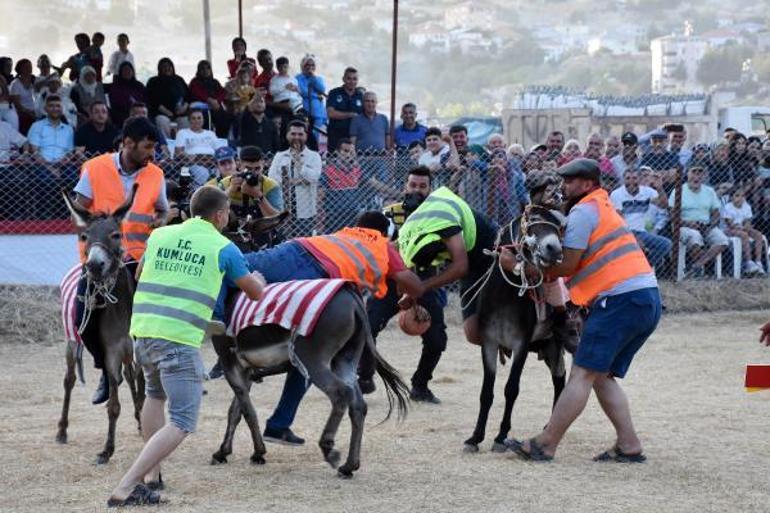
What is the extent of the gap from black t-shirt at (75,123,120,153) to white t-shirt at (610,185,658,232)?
18.7 feet

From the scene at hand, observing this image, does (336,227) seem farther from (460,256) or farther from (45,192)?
(460,256)

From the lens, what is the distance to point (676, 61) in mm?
69562

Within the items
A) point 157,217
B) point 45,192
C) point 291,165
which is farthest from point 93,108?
point 157,217

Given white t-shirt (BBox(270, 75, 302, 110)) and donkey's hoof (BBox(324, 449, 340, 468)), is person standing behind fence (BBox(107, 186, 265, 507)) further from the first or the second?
white t-shirt (BBox(270, 75, 302, 110))

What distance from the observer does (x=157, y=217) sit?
891 centimetres

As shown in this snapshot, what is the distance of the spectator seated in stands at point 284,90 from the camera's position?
17.6m

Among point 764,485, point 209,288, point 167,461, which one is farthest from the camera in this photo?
point 167,461

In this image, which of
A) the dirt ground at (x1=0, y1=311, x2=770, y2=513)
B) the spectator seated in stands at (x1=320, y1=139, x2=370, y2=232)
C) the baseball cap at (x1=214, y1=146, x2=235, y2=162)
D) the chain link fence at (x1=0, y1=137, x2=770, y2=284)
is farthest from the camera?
the spectator seated in stands at (x1=320, y1=139, x2=370, y2=232)

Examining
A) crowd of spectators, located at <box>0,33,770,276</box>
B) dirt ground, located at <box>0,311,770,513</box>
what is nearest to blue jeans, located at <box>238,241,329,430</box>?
dirt ground, located at <box>0,311,770,513</box>

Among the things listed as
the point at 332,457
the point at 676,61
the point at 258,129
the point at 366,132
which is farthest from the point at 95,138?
the point at 676,61

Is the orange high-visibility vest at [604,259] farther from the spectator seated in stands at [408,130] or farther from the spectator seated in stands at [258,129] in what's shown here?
the spectator seated in stands at [408,130]

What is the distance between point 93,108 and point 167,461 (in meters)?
7.49

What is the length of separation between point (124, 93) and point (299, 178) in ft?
11.7

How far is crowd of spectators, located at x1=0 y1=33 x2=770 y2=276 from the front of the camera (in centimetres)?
1418
